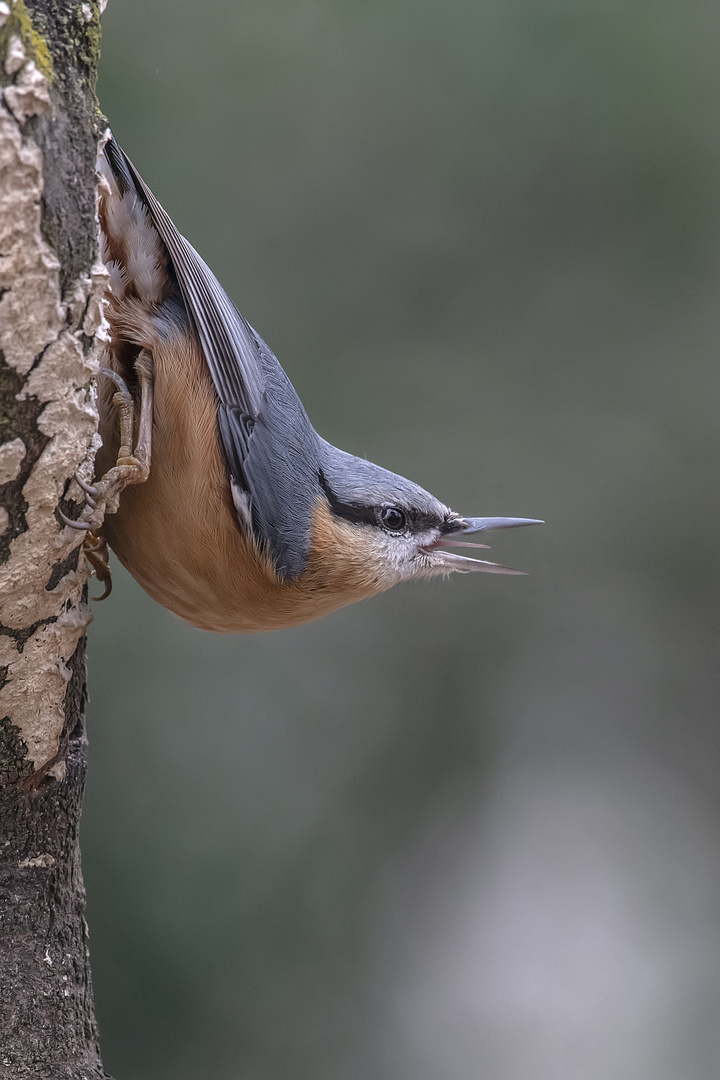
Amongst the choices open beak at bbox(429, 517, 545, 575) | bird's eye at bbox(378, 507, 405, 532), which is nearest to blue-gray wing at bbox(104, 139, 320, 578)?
bird's eye at bbox(378, 507, 405, 532)

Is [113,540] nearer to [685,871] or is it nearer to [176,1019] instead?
[176,1019]

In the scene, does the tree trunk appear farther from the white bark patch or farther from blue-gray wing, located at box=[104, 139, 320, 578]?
blue-gray wing, located at box=[104, 139, 320, 578]

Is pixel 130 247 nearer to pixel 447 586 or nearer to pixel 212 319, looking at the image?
pixel 212 319

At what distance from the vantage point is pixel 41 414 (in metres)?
1.29

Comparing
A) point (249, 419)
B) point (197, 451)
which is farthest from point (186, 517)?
point (249, 419)

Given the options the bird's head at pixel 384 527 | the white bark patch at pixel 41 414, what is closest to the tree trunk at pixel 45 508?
the white bark patch at pixel 41 414

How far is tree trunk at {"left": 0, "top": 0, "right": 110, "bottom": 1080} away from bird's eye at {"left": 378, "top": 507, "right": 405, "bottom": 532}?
89 cm

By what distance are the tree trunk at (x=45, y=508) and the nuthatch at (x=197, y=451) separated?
36cm

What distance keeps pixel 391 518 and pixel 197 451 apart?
0.59m

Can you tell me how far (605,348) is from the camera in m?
4.23

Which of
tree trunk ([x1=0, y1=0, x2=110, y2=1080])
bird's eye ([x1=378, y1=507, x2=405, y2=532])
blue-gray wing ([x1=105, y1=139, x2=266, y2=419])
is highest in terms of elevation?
blue-gray wing ([x1=105, y1=139, x2=266, y2=419])

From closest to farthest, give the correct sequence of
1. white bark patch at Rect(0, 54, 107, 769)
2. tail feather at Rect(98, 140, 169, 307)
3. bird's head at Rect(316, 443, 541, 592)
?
white bark patch at Rect(0, 54, 107, 769)
tail feather at Rect(98, 140, 169, 307)
bird's head at Rect(316, 443, 541, 592)

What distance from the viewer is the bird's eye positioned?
92.4 inches

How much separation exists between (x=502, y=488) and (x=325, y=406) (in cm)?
79
